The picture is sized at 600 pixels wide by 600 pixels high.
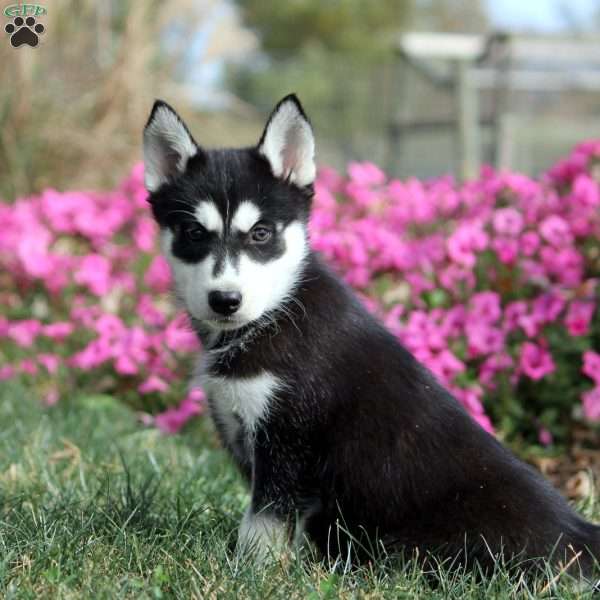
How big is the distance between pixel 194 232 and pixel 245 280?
31 centimetres

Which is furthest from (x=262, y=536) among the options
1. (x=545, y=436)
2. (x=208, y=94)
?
(x=208, y=94)

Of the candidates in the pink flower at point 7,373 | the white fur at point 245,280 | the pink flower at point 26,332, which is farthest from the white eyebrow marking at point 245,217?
the pink flower at point 26,332

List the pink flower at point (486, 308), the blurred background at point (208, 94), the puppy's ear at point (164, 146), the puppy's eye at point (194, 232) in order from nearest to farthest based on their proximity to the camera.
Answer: the puppy's eye at point (194, 232) → the puppy's ear at point (164, 146) → the pink flower at point (486, 308) → the blurred background at point (208, 94)

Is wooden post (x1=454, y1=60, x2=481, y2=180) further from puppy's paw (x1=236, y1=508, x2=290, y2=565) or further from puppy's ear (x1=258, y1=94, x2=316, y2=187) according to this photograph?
puppy's paw (x1=236, y1=508, x2=290, y2=565)

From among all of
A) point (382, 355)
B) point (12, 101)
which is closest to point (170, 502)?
point (382, 355)

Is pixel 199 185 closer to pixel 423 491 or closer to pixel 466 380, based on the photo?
pixel 423 491

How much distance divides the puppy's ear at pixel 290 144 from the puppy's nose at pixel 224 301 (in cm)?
59

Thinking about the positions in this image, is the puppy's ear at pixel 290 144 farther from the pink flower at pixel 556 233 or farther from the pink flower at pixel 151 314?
the pink flower at pixel 151 314

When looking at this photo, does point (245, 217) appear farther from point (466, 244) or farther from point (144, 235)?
point (144, 235)

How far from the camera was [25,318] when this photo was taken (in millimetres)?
7039

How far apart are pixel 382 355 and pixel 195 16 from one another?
9.03m

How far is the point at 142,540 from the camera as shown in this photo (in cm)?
325

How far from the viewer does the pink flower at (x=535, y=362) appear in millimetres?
Answer: 4984

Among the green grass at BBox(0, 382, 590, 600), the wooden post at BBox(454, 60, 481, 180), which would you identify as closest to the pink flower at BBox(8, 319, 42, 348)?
the green grass at BBox(0, 382, 590, 600)
